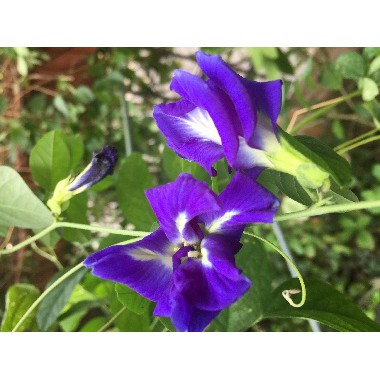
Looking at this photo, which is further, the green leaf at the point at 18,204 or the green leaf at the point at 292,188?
the green leaf at the point at 18,204

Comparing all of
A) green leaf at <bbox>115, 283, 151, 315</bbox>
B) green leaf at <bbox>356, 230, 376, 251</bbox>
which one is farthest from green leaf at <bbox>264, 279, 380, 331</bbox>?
green leaf at <bbox>356, 230, 376, 251</bbox>

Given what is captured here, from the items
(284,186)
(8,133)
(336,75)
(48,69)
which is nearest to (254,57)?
(336,75)

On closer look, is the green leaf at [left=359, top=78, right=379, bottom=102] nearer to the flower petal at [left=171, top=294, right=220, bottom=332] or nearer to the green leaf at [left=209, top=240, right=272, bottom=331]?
the green leaf at [left=209, top=240, right=272, bottom=331]

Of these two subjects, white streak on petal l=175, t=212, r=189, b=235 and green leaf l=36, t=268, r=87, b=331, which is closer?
white streak on petal l=175, t=212, r=189, b=235

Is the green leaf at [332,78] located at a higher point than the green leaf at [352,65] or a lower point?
lower

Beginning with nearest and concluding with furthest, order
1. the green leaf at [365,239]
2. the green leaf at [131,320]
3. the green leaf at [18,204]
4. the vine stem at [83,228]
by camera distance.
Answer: the vine stem at [83,228], the green leaf at [18,204], the green leaf at [131,320], the green leaf at [365,239]

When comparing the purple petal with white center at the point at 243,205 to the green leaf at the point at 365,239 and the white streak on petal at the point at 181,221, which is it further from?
the green leaf at the point at 365,239

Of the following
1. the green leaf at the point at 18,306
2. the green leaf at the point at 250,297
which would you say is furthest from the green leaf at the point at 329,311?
the green leaf at the point at 18,306

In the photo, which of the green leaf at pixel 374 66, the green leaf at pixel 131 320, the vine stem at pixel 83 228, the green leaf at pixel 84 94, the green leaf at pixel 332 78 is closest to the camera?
the vine stem at pixel 83 228
